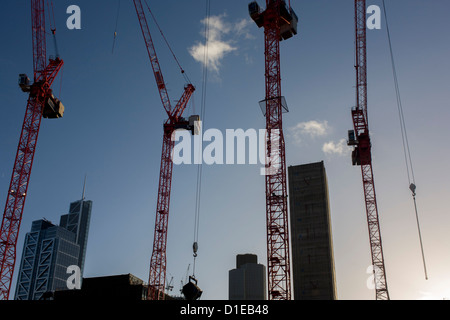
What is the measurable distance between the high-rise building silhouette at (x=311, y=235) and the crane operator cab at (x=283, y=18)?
2524 inches

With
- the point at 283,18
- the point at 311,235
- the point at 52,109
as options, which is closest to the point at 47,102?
the point at 52,109

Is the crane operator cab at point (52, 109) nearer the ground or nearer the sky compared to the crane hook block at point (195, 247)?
nearer the sky

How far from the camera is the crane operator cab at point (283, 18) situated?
76.2 meters

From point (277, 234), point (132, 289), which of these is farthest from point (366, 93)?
point (132, 289)

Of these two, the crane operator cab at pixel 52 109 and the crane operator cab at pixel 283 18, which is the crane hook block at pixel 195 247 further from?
the crane operator cab at pixel 52 109

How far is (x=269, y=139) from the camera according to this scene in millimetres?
70812

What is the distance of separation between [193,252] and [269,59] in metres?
35.0

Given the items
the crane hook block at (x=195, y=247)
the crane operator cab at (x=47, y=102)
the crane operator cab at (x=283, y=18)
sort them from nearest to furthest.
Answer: the crane hook block at (x=195, y=247), the crane operator cab at (x=283, y=18), the crane operator cab at (x=47, y=102)

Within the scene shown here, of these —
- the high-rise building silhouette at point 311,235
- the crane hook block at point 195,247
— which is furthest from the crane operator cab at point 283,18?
the high-rise building silhouette at point 311,235

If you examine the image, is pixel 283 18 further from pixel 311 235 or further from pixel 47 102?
pixel 311 235

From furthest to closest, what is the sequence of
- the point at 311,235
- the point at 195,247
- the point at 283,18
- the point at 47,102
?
the point at 311,235
the point at 47,102
the point at 283,18
the point at 195,247

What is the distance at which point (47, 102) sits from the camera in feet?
281

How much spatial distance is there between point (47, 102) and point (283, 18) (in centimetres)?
4606
